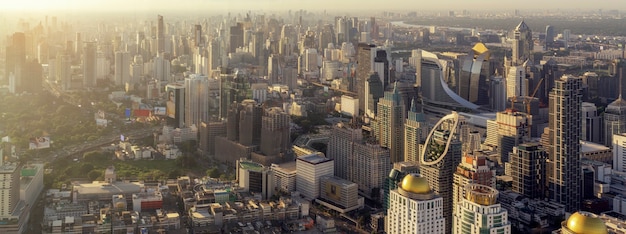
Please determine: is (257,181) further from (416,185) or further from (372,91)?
(372,91)

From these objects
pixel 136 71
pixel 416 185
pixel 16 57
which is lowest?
pixel 416 185

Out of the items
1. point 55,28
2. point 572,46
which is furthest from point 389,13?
point 55,28

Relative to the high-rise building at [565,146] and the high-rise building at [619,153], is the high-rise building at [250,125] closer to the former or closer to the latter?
the high-rise building at [565,146]

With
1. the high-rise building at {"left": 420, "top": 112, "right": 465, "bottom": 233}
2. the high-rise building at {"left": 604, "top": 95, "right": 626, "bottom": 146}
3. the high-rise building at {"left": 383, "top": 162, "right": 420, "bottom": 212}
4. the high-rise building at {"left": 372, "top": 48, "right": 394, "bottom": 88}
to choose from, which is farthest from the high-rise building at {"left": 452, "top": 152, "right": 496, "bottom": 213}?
the high-rise building at {"left": 372, "top": 48, "right": 394, "bottom": 88}

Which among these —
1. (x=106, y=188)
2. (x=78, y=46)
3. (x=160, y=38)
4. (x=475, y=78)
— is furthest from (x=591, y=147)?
(x=160, y=38)

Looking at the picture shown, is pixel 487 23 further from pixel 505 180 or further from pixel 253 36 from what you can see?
pixel 505 180

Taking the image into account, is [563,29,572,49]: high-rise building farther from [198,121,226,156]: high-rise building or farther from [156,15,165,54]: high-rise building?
[198,121,226,156]: high-rise building

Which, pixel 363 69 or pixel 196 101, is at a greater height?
pixel 363 69
